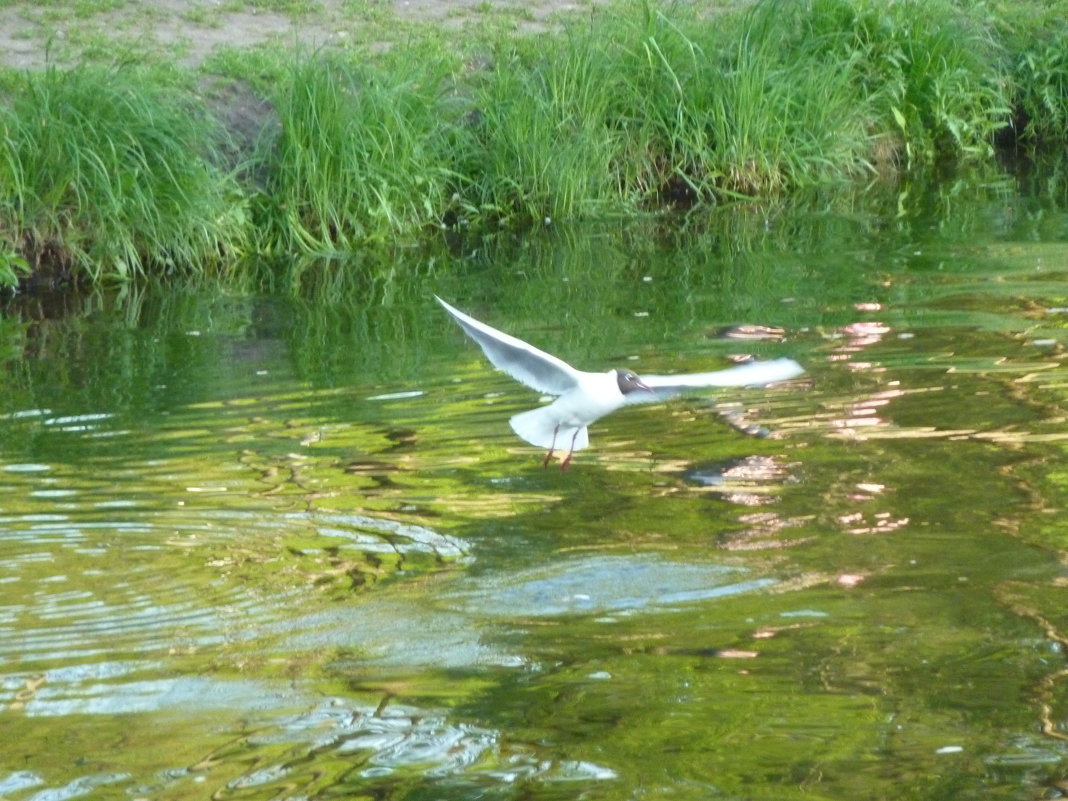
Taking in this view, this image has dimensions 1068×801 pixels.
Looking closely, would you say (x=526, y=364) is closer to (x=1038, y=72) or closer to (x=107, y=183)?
(x=107, y=183)

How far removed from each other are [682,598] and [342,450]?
6.07 feet

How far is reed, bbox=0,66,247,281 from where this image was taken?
28.9ft

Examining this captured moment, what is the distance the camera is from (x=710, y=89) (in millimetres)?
10602

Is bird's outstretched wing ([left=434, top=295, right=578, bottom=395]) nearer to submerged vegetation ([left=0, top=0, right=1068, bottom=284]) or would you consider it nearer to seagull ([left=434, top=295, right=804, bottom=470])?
seagull ([left=434, top=295, right=804, bottom=470])

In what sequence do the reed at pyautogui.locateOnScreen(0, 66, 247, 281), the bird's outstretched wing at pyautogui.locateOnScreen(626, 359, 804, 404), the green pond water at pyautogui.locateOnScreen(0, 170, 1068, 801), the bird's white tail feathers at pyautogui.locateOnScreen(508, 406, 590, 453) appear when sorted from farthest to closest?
the reed at pyautogui.locateOnScreen(0, 66, 247, 281) < the bird's white tail feathers at pyautogui.locateOnScreen(508, 406, 590, 453) < the bird's outstretched wing at pyautogui.locateOnScreen(626, 359, 804, 404) < the green pond water at pyautogui.locateOnScreen(0, 170, 1068, 801)

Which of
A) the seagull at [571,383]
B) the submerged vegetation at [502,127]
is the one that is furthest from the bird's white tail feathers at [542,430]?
the submerged vegetation at [502,127]

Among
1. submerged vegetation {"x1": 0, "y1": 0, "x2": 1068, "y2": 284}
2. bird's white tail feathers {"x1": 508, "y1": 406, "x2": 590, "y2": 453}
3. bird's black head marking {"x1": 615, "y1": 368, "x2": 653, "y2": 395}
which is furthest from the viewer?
submerged vegetation {"x1": 0, "y1": 0, "x2": 1068, "y2": 284}

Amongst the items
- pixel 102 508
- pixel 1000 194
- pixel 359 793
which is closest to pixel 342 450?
pixel 102 508

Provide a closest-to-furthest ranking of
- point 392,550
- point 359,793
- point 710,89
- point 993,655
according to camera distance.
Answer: point 359,793 → point 993,655 → point 392,550 → point 710,89

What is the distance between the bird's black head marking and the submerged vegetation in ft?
14.4

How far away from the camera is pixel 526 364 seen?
5.16m

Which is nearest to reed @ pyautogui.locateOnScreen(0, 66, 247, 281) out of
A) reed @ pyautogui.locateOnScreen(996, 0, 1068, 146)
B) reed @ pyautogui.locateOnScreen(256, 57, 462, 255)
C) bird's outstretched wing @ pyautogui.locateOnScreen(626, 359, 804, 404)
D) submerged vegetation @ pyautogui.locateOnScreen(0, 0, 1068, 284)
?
submerged vegetation @ pyautogui.locateOnScreen(0, 0, 1068, 284)

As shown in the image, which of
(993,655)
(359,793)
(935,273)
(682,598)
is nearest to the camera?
(359,793)

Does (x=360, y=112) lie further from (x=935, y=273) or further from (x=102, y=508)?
(x=102, y=508)
